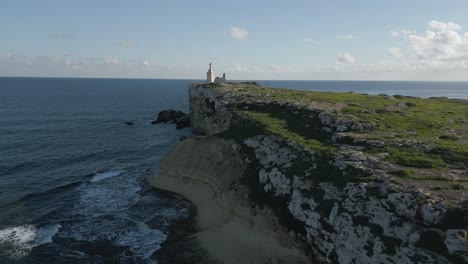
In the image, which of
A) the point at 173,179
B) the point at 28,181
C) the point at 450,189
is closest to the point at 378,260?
the point at 450,189

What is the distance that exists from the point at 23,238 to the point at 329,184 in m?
29.2

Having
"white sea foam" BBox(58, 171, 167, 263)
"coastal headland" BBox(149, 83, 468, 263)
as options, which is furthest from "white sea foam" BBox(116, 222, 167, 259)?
"coastal headland" BBox(149, 83, 468, 263)

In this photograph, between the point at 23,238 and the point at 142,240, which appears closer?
the point at 23,238

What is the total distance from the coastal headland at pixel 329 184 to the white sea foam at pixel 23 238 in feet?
49.2

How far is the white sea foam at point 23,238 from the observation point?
33.5 m

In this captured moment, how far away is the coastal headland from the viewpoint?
73.6 feet

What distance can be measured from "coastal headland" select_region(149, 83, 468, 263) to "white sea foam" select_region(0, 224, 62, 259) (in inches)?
590

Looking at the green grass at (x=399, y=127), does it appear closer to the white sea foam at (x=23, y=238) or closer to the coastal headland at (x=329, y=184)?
the coastal headland at (x=329, y=184)

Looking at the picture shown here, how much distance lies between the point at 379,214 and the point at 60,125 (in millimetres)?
85308

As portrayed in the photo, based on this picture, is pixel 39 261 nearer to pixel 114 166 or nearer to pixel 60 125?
pixel 114 166

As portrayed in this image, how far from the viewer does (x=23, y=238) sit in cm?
3569

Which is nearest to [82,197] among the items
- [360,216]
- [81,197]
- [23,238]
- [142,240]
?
[81,197]

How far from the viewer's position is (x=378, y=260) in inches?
875

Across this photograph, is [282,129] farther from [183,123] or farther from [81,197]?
[183,123]
